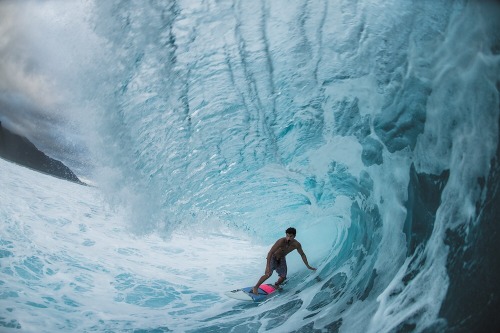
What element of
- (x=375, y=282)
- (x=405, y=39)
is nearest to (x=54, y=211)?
(x=375, y=282)

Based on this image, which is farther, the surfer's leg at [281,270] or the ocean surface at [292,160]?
the surfer's leg at [281,270]

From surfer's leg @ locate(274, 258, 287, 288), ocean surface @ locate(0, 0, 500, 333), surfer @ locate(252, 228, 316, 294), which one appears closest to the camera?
ocean surface @ locate(0, 0, 500, 333)

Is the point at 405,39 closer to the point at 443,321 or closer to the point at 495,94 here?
the point at 495,94

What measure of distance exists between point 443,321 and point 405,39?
366cm

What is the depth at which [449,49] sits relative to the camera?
3.63 metres

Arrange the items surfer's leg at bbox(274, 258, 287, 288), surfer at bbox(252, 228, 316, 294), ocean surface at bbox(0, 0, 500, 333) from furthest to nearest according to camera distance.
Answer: surfer's leg at bbox(274, 258, 287, 288), surfer at bbox(252, 228, 316, 294), ocean surface at bbox(0, 0, 500, 333)

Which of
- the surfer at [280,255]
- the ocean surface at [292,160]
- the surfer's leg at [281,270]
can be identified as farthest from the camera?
the surfer's leg at [281,270]

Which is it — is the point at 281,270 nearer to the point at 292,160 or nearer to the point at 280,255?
the point at 280,255

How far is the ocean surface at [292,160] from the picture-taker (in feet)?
10.3

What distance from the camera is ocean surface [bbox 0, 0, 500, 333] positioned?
3.14 meters

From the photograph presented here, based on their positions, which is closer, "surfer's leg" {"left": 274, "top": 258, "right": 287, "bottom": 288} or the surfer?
the surfer

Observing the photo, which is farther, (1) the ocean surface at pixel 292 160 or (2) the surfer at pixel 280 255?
(2) the surfer at pixel 280 255

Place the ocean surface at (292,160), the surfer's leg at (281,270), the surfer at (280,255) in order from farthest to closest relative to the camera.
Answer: the surfer's leg at (281,270), the surfer at (280,255), the ocean surface at (292,160)

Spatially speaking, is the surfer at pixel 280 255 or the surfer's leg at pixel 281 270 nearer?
the surfer at pixel 280 255
